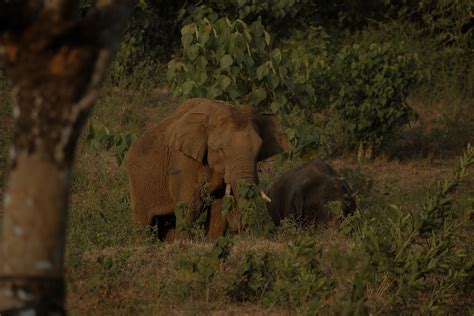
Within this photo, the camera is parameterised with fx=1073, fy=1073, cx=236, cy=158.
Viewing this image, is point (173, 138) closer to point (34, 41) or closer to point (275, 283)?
point (275, 283)

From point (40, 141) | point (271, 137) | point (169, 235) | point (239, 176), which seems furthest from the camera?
point (169, 235)

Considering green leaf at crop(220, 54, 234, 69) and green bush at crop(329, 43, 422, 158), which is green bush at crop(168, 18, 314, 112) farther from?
green bush at crop(329, 43, 422, 158)

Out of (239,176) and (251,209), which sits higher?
(239,176)

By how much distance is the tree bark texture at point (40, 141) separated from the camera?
370 cm

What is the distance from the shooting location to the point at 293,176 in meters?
11.8

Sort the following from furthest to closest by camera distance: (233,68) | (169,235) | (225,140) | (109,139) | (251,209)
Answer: (233,68) → (109,139) → (169,235) → (225,140) → (251,209)

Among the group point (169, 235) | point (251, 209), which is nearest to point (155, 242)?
point (251, 209)

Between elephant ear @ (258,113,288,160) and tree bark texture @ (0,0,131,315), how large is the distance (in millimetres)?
6048

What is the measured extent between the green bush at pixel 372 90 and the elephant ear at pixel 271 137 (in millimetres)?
3540

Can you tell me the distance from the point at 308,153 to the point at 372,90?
2473 millimetres

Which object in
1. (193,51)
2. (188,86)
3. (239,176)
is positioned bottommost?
(239,176)

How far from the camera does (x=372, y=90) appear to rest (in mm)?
13312

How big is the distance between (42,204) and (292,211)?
7.78 metres

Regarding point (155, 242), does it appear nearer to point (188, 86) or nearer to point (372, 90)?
point (188, 86)
